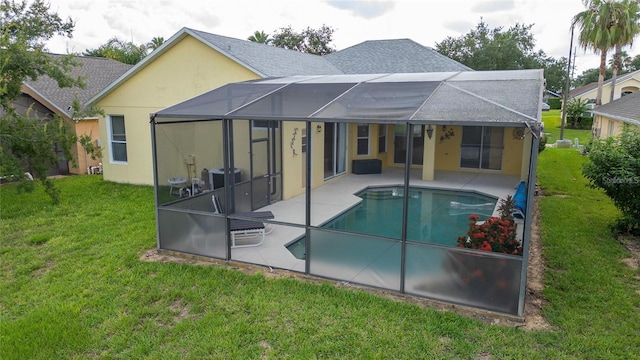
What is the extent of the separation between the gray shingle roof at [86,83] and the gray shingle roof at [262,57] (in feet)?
15.0

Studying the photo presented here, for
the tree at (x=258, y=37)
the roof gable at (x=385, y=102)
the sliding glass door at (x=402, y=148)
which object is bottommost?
the sliding glass door at (x=402, y=148)

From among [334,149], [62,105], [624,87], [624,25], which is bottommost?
[334,149]

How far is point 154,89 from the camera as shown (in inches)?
516

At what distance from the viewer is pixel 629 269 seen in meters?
6.88

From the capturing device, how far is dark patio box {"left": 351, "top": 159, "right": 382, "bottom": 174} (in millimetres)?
16391

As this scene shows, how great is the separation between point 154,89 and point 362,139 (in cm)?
795

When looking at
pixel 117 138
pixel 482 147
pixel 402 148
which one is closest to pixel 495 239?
pixel 482 147

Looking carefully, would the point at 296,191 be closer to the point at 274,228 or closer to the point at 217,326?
the point at 274,228

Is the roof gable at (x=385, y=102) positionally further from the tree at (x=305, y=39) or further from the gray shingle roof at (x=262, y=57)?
the tree at (x=305, y=39)

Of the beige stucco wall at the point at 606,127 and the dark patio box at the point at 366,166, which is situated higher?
the beige stucco wall at the point at 606,127

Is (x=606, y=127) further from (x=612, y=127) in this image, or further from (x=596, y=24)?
(x=596, y=24)

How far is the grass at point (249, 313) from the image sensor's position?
4.71m

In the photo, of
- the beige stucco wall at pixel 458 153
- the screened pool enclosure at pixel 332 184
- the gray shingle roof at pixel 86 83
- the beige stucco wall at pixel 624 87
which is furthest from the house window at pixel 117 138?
the beige stucco wall at pixel 624 87

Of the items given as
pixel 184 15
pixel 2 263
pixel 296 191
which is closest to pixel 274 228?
pixel 296 191
